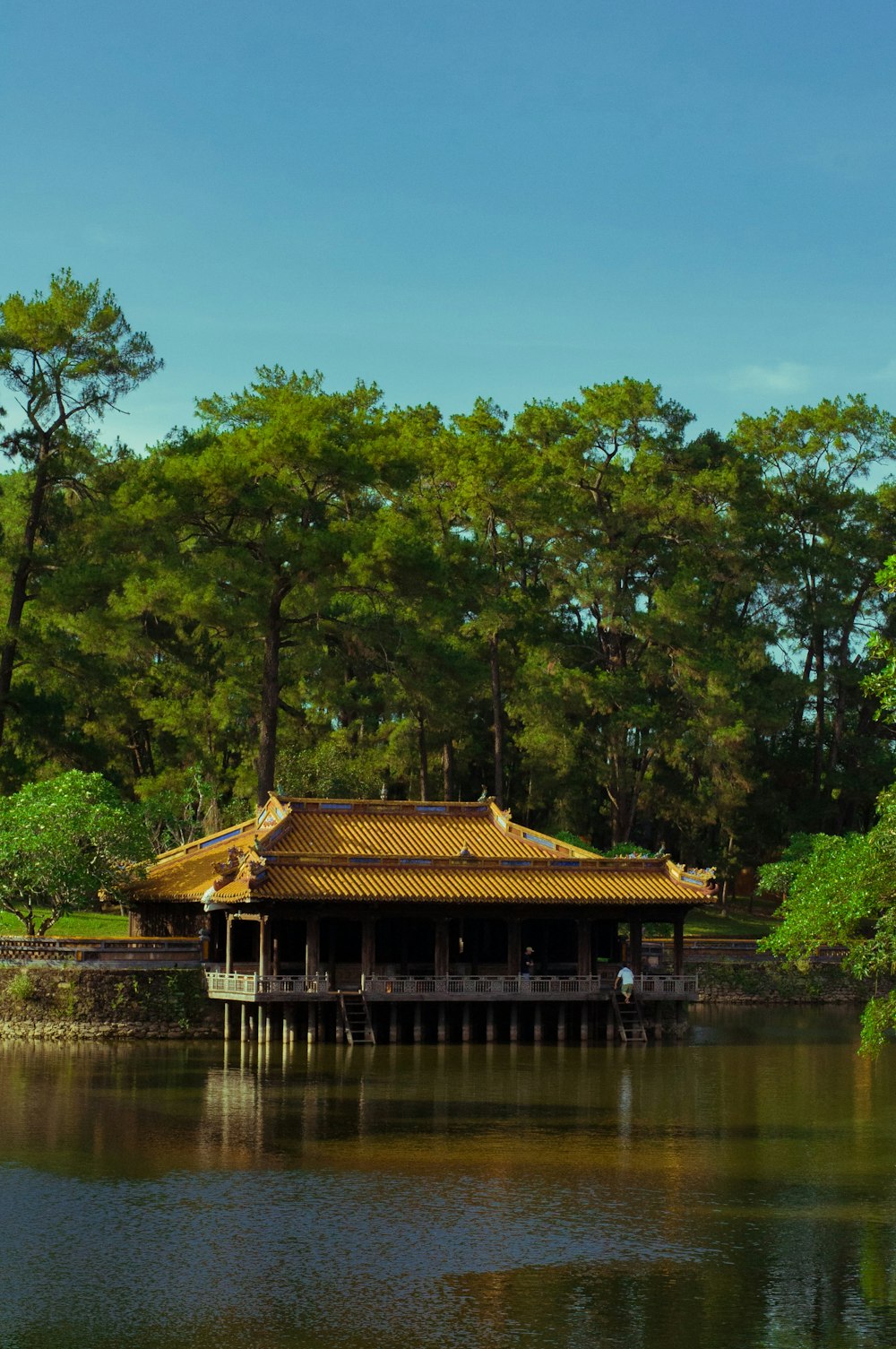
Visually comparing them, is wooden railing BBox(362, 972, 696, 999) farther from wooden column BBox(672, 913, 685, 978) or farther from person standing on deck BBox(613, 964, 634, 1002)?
wooden column BBox(672, 913, 685, 978)

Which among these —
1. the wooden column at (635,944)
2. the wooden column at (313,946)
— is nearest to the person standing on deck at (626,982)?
the wooden column at (635,944)

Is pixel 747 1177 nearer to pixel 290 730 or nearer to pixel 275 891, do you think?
pixel 275 891

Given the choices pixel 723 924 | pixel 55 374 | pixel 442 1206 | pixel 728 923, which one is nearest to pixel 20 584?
pixel 55 374

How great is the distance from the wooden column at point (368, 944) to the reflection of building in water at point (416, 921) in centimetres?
6

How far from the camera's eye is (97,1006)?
46.5 metres

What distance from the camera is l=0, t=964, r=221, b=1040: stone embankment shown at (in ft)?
152

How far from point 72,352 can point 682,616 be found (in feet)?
97.7

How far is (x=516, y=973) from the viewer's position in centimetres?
4897

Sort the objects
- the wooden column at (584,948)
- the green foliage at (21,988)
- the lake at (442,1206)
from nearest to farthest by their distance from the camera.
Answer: the lake at (442,1206) → the green foliage at (21,988) → the wooden column at (584,948)

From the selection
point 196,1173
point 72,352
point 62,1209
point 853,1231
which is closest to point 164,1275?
point 62,1209

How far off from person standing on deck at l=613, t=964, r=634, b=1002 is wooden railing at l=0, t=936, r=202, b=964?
1249 centimetres

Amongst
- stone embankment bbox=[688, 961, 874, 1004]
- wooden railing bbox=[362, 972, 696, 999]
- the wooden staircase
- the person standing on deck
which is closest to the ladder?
wooden railing bbox=[362, 972, 696, 999]

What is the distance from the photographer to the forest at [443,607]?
2354 inches

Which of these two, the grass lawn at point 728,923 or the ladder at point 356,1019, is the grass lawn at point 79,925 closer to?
the ladder at point 356,1019
